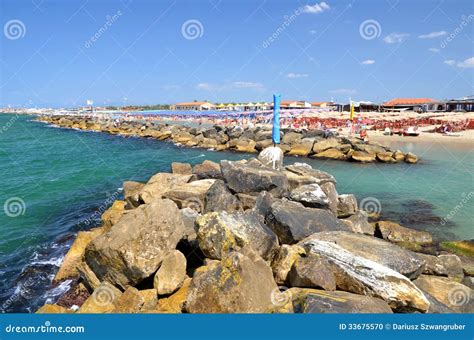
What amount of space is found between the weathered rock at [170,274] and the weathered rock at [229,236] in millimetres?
616

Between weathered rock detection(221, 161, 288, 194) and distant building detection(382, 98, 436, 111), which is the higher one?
distant building detection(382, 98, 436, 111)

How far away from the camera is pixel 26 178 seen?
84.2ft

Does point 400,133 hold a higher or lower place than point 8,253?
higher

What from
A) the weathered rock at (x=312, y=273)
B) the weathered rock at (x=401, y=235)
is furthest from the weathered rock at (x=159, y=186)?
the weathered rock at (x=401, y=235)

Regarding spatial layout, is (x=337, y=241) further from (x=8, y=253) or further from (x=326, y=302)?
(x=8, y=253)

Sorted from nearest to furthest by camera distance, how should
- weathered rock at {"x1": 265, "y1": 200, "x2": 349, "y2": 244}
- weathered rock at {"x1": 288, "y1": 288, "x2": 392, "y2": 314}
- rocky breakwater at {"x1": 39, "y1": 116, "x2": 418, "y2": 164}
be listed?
weathered rock at {"x1": 288, "y1": 288, "x2": 392, "y2": 314}
weathered rock at {"x1": 265, "y1": 200, "x2": 349, "y2": 244}
rocky breakwater at {"x1": 39, "y1": 116, "x2": 418, "y2": 164}

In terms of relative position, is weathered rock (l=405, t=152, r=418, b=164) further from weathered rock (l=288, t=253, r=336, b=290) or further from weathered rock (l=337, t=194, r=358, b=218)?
weathered rock (l=288, t=253, r=336, b=290)

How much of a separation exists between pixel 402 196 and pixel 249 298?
15478mm

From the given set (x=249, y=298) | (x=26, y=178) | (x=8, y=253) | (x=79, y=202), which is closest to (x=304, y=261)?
(x=249, y=298)

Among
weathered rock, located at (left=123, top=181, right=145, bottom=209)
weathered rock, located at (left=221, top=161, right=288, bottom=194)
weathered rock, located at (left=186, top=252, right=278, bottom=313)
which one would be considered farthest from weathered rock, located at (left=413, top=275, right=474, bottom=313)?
weathered rock, located at (left=123, top=181, right=145, bottom=209)

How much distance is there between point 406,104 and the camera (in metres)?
77.4

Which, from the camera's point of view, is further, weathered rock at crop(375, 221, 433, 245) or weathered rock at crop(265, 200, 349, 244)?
weathered rock at crop(375, 221, 433, 245)

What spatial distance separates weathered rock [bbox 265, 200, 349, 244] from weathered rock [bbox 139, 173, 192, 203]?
5166mm

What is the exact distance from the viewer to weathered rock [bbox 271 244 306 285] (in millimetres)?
7316
